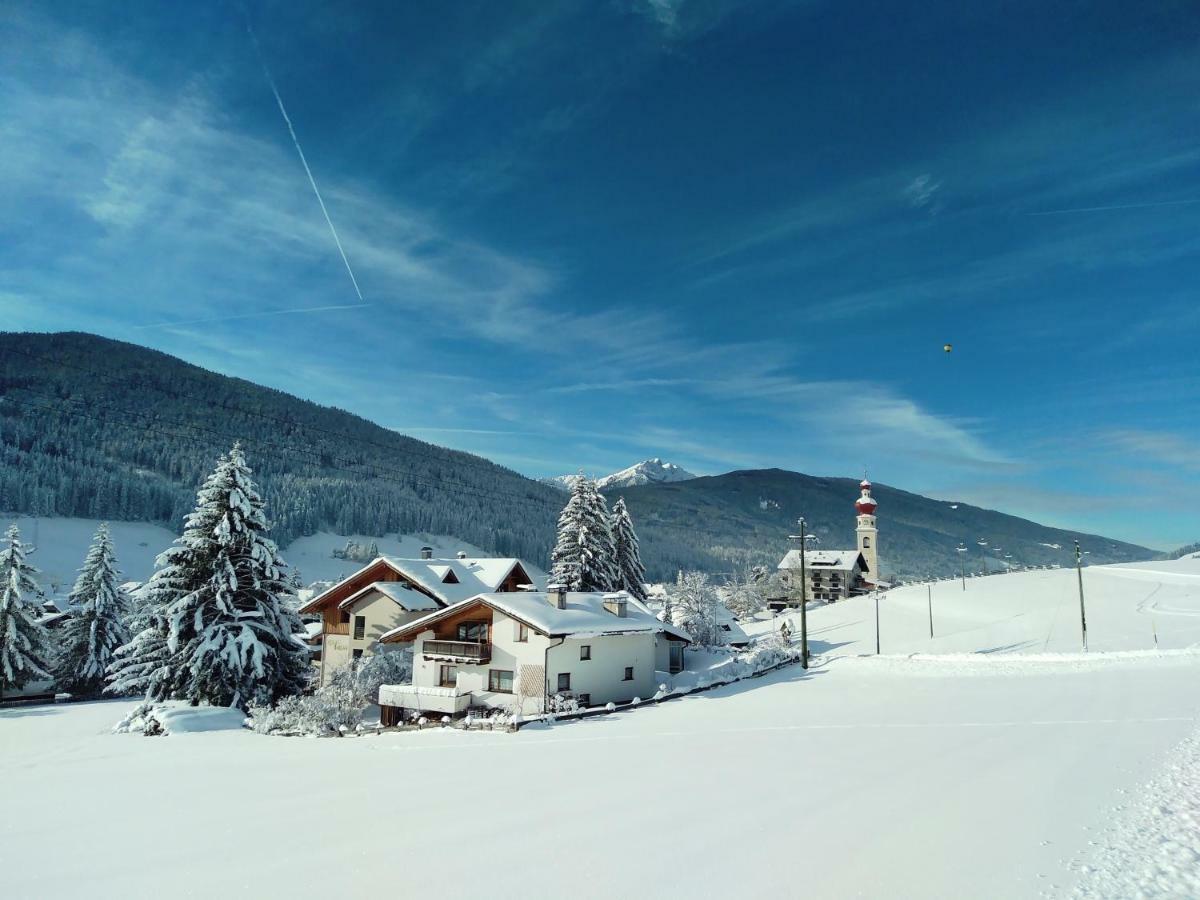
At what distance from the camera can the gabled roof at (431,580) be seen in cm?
4053

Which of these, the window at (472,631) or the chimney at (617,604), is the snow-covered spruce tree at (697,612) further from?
the window at (472,631)

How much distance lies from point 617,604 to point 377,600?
579 inches

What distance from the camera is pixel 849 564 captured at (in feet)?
372

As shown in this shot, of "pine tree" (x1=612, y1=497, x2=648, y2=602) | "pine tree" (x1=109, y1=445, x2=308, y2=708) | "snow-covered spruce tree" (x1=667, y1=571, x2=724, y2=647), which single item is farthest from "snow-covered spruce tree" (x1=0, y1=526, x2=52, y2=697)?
"snow-covered spruce tree" (x1=667, y1=571, x2=724, y2=647)

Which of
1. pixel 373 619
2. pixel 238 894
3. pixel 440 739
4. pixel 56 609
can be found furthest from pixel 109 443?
pixel 238 894

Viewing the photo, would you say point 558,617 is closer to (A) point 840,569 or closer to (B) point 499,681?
(B) point 499,681

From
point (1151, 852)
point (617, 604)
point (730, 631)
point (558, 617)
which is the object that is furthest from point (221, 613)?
point (730, 631)

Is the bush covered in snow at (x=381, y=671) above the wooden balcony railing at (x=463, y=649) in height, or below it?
below

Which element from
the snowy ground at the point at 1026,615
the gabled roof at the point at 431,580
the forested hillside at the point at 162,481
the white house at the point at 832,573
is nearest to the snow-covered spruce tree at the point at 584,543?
the gabled roof at the point at 431,580

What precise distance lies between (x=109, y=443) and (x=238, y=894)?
19098 cm

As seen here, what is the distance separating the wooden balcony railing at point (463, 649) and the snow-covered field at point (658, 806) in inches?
314

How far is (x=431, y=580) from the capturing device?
41.6 m

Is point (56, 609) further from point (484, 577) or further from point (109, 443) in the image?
point (109, 443)

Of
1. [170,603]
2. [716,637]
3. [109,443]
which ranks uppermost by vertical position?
[109,443]
